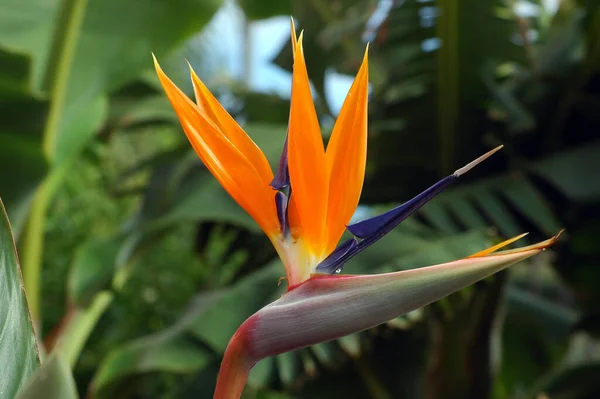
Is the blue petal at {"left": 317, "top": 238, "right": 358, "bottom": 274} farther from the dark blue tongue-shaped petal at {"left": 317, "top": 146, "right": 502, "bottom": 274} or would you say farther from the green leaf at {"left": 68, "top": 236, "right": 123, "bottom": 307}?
the green leaf at {"left": 68, "top": 236, "right": 123, "bottom": 307}

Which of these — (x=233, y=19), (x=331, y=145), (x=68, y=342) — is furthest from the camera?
(x=233, y=19)

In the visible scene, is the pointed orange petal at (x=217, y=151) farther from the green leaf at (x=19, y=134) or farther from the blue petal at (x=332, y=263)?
the green leaf at (x=19, y=134)

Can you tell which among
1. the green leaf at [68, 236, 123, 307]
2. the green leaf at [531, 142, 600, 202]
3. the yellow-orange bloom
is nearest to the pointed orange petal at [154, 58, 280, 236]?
the yellow-orange bloom

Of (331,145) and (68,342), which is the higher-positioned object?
(331,145)

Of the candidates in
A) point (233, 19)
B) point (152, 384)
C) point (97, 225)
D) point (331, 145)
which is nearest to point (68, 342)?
point (152, 384)

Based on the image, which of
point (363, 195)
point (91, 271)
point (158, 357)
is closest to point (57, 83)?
point (91, 271)

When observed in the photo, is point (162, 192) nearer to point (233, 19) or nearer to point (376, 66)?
point (376, 66)

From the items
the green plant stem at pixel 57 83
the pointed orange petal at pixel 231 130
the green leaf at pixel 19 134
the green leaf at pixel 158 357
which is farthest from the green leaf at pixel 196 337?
the pointed orange petal at pixel 231 130
